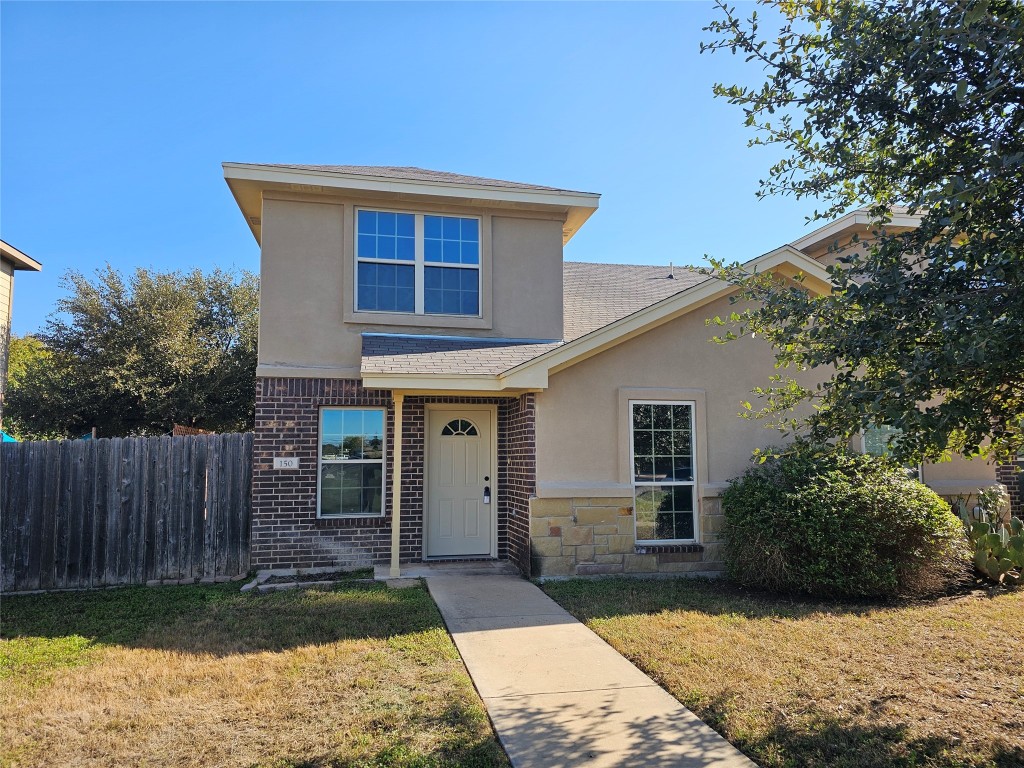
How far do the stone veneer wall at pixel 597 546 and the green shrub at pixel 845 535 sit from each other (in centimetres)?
87

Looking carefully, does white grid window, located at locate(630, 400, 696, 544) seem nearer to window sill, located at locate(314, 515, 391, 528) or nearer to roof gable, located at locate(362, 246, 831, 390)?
roof gable, located at locate(362, 246, 831, 390)

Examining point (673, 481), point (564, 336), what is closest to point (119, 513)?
point (564, 336)

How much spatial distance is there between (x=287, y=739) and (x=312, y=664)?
4.34 feet

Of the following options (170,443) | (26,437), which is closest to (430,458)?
(170,443)

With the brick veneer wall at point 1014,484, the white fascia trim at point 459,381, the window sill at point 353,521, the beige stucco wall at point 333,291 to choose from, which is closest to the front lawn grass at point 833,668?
the white fascia trim at point 459,381

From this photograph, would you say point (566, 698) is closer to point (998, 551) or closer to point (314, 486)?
point (314, 486)

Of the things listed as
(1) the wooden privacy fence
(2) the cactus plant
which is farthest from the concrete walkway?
(2) the cactus plant

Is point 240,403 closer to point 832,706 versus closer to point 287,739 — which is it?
point 287,739

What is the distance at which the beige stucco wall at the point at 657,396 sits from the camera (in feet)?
28.9

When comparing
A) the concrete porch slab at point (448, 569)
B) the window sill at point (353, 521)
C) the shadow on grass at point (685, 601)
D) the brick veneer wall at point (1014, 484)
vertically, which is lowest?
the shadow on grass at point (685, 601)

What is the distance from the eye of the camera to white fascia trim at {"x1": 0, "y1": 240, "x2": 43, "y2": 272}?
1315 cm

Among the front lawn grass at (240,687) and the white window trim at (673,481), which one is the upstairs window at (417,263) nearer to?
the white window trim at (673,481)

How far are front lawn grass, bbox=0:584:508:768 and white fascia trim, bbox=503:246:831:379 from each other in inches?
130

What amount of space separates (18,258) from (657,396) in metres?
13.1
